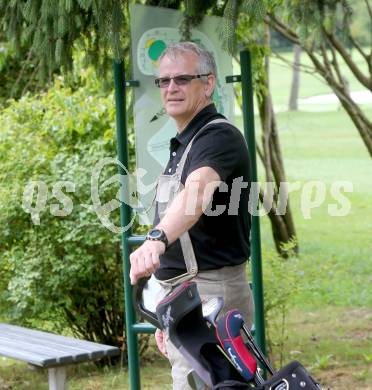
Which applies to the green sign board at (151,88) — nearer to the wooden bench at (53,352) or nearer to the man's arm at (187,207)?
the wooden bench at (53,352)

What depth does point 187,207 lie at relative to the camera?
3.68m

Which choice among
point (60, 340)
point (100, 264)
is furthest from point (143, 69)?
point (100, 264)

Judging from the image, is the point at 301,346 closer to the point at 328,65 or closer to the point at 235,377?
the point at 328,65

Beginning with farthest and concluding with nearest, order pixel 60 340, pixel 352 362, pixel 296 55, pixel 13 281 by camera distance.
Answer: pixel 296 55 → pixel 352 362 → pixel 13 281 → pixel 60 340

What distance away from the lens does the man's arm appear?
349 centimetres

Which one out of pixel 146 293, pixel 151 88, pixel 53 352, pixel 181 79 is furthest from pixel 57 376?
pixel 181 79

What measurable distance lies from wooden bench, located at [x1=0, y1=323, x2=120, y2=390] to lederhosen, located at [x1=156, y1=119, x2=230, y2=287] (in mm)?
1106

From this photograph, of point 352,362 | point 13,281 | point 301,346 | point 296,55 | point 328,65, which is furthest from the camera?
point 296,55

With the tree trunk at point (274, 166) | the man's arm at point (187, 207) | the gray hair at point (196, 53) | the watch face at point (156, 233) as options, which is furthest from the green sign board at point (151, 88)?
the tree trunk at point (274, 166)

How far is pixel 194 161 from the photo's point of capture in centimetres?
390

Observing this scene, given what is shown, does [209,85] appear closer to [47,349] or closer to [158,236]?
[158,236]

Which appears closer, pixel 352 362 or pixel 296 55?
pixel 352 362

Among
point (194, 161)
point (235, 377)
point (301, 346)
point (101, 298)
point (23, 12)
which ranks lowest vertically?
point (301, 346)

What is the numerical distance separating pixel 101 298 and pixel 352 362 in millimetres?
2011
